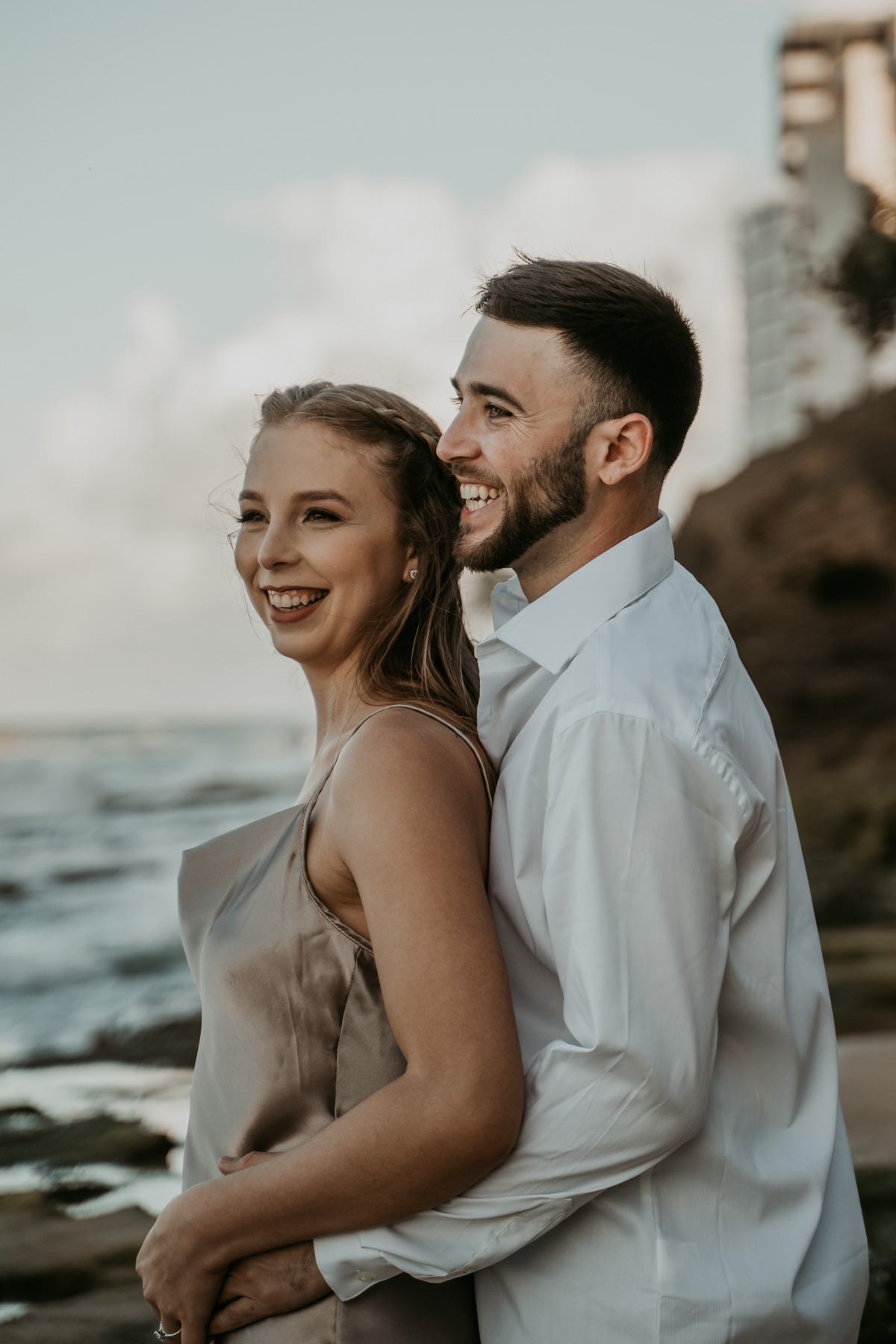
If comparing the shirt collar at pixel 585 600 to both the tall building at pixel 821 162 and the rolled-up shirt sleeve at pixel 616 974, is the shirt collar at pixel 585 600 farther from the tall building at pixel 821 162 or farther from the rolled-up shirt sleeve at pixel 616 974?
the tall building at pixel 821 162

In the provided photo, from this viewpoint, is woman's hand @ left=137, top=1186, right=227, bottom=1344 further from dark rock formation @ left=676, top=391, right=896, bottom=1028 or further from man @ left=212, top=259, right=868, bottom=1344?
dark rock formation @ left=676, top=391, right=896, bottom=1028

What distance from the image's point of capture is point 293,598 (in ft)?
6.76

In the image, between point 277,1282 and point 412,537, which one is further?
point 412,537

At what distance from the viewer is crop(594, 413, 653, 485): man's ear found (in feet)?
5.92

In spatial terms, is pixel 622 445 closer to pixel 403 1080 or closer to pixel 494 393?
pixel 494 393

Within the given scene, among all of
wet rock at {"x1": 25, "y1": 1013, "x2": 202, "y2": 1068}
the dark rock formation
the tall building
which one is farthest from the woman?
the tall building

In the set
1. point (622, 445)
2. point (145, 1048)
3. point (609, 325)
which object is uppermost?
point (609, 325)

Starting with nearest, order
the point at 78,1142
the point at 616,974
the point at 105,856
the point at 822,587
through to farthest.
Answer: the point at 616,974 → the point at 78,1142 → the point at 822,587 → the point at 105,856

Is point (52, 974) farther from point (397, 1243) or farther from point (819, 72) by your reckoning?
point (819, 72)

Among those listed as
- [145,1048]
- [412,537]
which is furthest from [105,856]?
[412,537]

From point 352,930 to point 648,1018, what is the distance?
1.49ft

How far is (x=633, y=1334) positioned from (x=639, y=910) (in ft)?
1.77

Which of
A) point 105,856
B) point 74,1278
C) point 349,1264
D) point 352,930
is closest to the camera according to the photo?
point 349,1264

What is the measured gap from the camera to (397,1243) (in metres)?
1.52
